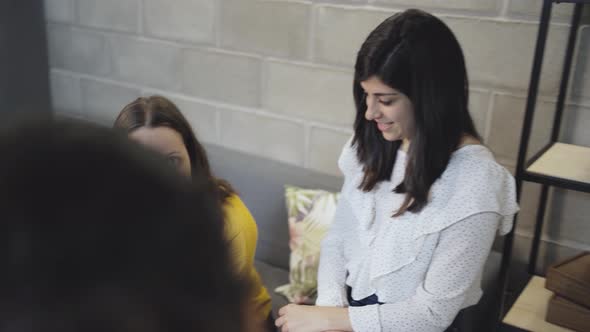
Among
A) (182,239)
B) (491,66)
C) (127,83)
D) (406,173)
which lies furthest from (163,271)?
(127,83)

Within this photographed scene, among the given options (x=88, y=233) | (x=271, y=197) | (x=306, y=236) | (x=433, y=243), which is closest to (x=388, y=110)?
(x=433, y=243)

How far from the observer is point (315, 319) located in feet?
4.65

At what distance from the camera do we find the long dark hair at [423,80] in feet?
4.08

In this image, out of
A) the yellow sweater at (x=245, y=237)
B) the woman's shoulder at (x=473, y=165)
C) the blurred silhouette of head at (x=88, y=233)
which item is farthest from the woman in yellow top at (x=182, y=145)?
the blurred silhouette of head at (x=88, y=233)

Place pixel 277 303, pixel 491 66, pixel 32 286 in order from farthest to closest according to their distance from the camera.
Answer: pixel 277 303, pixel 491 66, pixel 32 286

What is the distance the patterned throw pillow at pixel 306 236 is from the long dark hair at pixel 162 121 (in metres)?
0.39

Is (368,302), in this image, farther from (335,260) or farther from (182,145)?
(182,145)

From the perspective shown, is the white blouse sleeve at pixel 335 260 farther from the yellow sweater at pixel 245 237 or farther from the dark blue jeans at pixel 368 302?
the yellow sweater at pixel 245 237

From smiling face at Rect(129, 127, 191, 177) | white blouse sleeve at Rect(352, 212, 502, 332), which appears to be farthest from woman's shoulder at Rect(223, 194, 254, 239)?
white blouse sleeve at Rect(352, 212, 502, 332)

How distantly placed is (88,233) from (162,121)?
1143mm

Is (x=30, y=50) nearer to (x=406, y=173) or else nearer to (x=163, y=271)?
(x=406, y=173)

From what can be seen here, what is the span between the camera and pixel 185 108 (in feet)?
7.82

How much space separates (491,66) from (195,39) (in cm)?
115

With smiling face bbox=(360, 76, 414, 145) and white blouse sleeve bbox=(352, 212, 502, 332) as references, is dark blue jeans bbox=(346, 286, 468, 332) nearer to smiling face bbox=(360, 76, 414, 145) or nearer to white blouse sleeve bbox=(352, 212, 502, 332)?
white blouse sleeve bbox=(352, 212, 502, 332)
